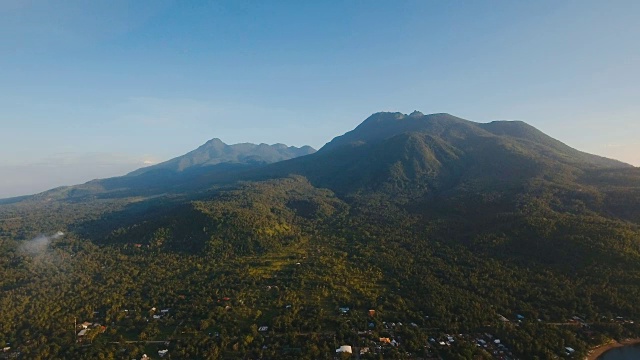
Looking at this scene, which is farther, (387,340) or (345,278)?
(345,278)

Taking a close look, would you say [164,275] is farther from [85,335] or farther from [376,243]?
[376,243]

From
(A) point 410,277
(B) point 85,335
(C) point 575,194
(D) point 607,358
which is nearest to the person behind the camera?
(D) point 607,358

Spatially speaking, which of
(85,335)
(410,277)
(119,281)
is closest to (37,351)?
(85,335)

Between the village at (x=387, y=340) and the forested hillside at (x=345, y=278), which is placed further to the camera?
the forested hillside at (x=345, y=278)

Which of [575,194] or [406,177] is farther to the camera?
[406,177]

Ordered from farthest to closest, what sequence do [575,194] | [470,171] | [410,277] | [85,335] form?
1. [470,171]
2. [575,194]
3. [410,277]
4. [85,335]

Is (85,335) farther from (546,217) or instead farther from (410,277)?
(546,217)

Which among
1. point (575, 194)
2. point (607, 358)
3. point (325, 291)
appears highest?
point (575, 194)

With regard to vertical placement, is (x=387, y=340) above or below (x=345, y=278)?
below

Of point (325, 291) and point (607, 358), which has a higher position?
point (325, 291)

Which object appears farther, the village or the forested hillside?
the forested hillside
